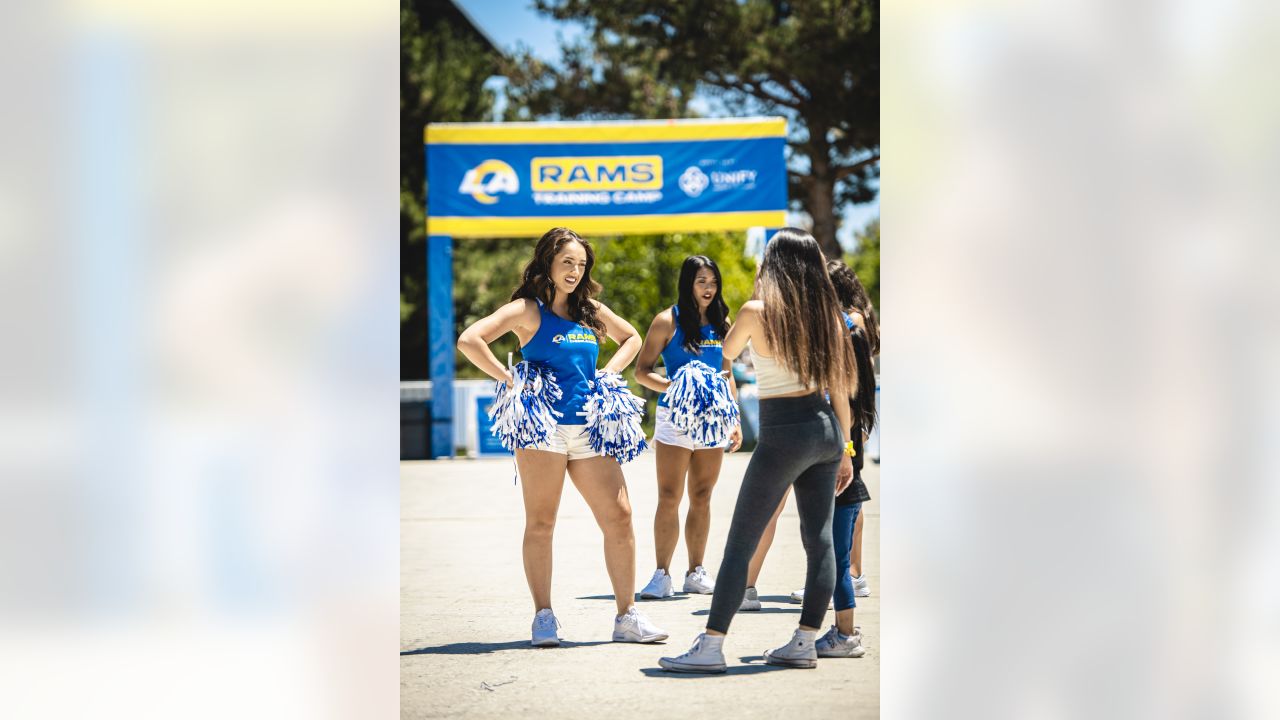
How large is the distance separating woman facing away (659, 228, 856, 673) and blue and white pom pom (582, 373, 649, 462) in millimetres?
703

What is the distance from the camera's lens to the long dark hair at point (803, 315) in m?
4.34

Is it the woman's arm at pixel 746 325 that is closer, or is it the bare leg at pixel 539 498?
the woman's arm at pixel 746 325

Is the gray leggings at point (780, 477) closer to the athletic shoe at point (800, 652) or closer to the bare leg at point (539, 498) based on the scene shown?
the athletic shoe at point (800, 652)

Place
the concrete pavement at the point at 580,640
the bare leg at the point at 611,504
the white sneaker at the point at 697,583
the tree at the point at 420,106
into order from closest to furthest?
1. the concrete pavement at the point at 580,640
2. the bare leg at the point at 611,504
3. the white sneaker at the point at 697,583
4. the tree at the point at 420,106

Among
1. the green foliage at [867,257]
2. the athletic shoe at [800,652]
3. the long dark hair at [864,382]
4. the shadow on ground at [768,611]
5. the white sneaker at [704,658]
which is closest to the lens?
the white sneaker at [704,658]

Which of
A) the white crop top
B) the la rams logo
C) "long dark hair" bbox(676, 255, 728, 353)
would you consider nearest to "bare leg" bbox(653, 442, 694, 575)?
"long dark hair" bbox(676, 255, 728, 353)

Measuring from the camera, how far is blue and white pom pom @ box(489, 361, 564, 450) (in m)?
4.97

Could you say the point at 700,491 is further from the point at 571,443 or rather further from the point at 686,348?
the point at 571,443

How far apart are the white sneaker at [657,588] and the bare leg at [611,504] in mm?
1083

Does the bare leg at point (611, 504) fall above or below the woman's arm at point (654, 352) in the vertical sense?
below

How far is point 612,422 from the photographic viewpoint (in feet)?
16.6

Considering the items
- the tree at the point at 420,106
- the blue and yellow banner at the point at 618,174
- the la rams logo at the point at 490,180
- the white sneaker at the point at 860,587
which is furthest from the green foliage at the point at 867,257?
the white sneaker at the point at 860,587

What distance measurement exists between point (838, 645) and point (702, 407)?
1249mm
